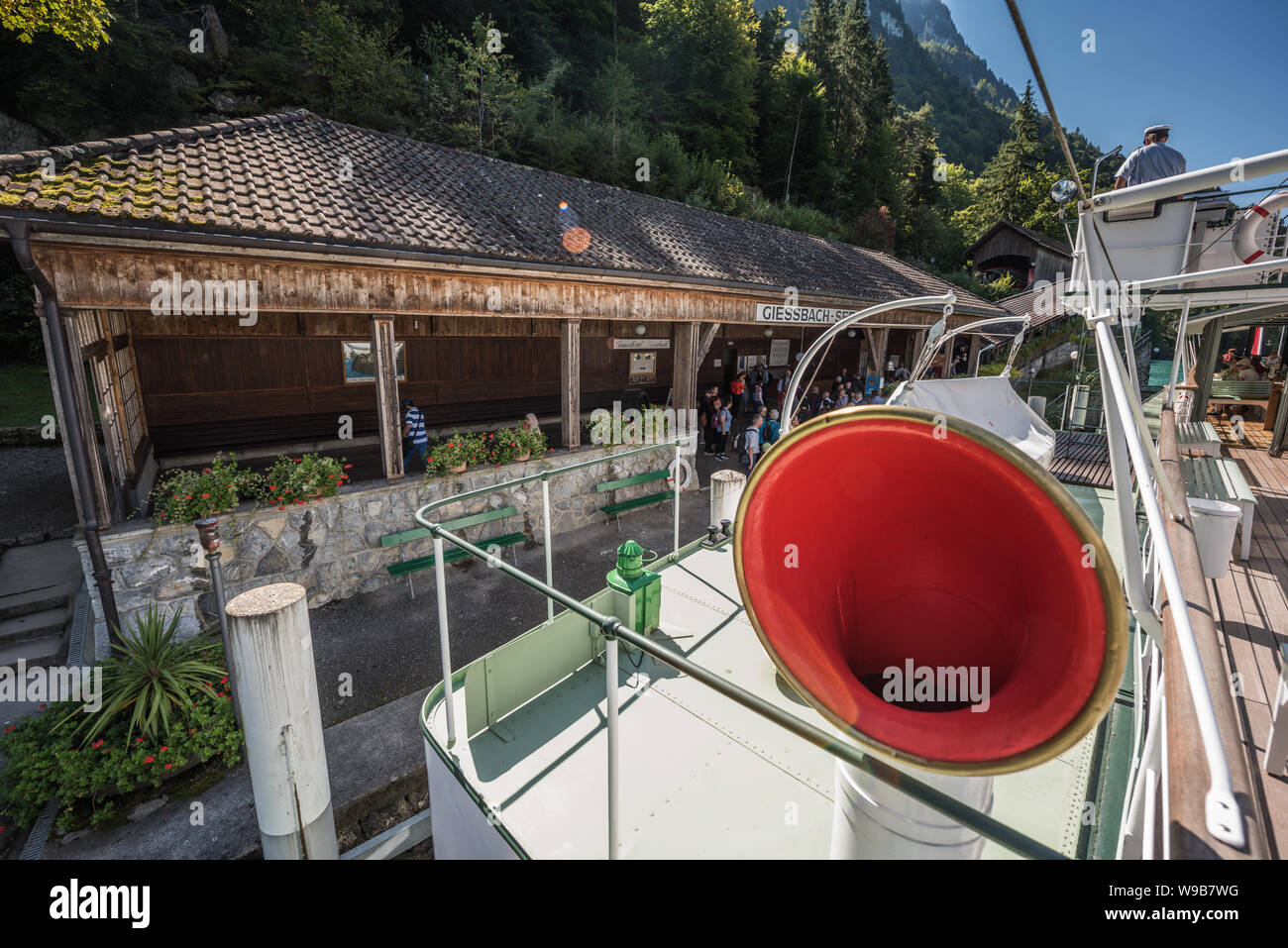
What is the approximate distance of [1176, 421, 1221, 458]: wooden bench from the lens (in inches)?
279

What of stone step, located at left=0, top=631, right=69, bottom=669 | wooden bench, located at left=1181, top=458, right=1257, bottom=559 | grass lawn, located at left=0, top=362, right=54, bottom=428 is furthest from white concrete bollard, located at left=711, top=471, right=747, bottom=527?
grass lawn, located at left=0, top=362, right=54, bottom=428

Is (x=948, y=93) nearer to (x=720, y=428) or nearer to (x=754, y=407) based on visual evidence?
(x=754, y=407)

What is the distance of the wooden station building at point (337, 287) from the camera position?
538cm

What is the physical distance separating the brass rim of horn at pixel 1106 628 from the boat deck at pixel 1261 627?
52.4 inches

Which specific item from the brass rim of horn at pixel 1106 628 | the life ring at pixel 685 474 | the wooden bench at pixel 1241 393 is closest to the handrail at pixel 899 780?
the brass rim of horn at pixel 1106 628

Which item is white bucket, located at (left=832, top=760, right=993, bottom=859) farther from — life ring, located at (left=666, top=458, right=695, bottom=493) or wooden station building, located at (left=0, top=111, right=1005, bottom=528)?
life ring, located at (left=666, top=458, right=695, bottom=493)

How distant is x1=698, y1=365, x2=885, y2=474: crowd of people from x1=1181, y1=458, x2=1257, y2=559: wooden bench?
5.07 metres

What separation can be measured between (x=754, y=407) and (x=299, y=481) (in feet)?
37.5

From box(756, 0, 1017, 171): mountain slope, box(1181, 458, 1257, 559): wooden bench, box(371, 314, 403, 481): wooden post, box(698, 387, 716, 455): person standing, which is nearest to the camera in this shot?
box(1181, 458, 1257, 559): wooden bench

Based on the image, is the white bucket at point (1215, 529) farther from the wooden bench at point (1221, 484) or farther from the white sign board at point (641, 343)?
the white sign board at point (641, 343)

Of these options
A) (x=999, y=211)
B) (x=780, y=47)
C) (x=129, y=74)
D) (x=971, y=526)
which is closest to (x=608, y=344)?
(x=971, y=526)

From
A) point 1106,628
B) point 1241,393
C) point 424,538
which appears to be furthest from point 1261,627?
point 1241,393
